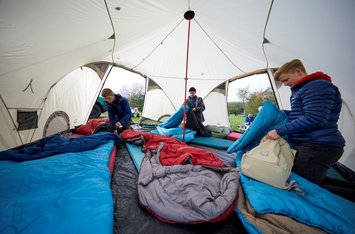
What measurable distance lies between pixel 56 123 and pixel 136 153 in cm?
216

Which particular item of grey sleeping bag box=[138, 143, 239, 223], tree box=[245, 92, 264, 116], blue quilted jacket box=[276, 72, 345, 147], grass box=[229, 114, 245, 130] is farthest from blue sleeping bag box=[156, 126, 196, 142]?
tree box=[245, 92, 264, 116]

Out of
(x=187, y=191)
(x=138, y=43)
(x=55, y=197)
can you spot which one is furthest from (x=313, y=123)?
(x=138, y=43)

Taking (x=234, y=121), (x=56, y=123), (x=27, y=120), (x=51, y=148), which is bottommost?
(x=234, y=121)

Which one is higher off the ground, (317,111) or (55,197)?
(317,111)

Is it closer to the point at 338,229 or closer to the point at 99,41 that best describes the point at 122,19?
the point at 99,41

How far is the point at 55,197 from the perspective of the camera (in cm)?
98

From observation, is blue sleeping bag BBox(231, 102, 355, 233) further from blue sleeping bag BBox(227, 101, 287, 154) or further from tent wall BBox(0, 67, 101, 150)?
tent wall BBox(0, 67, 101, 150)

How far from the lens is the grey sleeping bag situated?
97cm

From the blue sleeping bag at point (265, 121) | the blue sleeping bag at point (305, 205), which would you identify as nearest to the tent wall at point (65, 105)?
the blue sleeping bag at point (305, 205)

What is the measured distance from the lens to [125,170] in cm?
169

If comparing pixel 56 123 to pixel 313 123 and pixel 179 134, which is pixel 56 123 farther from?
pixel 313 123

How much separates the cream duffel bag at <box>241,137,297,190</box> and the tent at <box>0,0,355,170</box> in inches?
55.1

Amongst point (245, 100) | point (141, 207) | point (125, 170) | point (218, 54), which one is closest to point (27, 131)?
point (125, 170)

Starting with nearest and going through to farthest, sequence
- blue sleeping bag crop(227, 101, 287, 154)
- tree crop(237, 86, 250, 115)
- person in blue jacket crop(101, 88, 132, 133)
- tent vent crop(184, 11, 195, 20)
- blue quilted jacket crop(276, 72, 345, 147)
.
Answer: blue quilted jacket crop(276, 72, 345, 147), blue sleeping bag crop(227, 101, 287, 154), tent vent crop(184, 11, 195, 20), person in blue jacket crop(101, 88, 132, 133), tree crop(237, 86, 250, 115)
